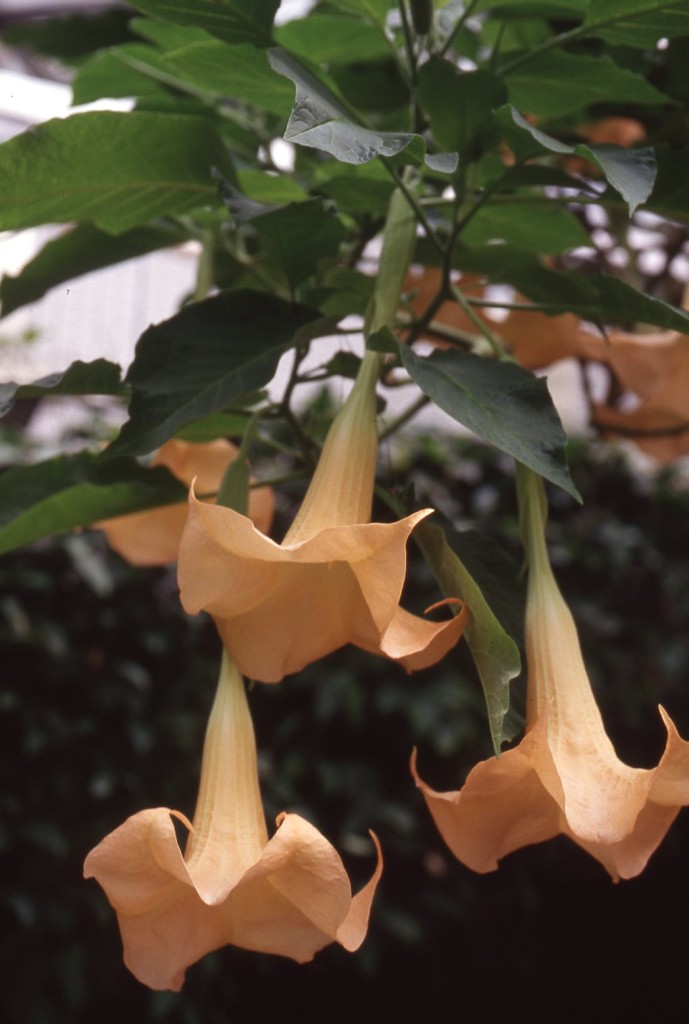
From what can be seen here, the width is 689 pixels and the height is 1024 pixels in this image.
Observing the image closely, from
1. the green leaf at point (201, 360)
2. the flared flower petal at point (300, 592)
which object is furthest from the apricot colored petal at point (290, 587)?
the green leaf at point (201, 360)

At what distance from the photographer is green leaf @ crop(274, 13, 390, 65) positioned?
0.70m

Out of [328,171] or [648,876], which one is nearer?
[328,171]

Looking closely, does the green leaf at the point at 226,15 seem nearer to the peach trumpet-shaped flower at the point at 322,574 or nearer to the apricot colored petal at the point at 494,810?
the peach trumpet-shaped flower at the point at 322,574

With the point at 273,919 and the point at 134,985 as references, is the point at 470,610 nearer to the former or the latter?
the point at 273,919

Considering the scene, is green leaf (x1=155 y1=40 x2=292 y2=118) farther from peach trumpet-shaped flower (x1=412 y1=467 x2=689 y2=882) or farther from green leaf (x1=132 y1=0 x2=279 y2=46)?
peach trumpet-shaped flower (x1=412 y1=467 x2=689 y2=882)

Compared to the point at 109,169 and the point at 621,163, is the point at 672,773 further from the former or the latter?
the point at 109,169

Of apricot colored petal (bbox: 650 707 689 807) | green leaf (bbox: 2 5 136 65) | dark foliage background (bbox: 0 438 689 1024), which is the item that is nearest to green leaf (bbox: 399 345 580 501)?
apricot colored petal (bbox: 650 707 689 807)

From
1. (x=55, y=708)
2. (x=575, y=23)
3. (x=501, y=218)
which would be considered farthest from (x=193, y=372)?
(x=55, y=708)

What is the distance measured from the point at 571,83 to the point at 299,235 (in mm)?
186

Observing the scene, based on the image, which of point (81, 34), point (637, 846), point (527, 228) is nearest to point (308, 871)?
point (637, 846)

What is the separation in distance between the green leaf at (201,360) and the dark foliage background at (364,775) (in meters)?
1.07

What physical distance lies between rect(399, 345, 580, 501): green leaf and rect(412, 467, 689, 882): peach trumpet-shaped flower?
0.31ft

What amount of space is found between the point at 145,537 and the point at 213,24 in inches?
12.8

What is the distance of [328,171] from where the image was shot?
69cm
